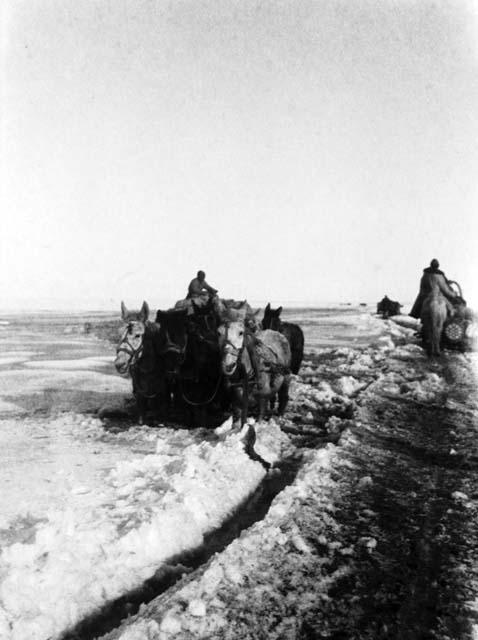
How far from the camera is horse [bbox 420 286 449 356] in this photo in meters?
14.3

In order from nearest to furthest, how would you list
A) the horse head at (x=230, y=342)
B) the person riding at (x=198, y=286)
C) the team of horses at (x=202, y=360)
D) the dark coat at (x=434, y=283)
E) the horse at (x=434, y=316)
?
the horse head at (x=230, y=342) < the team of horses at (x=202, y=360) < the person riding at (x=198, y=286) < the horse at (x=434, y=316) < the dark coat at (x=434, y=283)

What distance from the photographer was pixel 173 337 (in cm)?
837

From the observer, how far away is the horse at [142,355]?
7.38 metres

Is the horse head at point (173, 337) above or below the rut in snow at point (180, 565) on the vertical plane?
above

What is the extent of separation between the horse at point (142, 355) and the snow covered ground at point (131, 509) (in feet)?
2.65

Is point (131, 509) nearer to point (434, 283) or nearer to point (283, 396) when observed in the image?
point (283, 396)

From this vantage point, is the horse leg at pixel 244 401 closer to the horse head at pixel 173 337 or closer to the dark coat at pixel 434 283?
the horse head at pixel 173 337

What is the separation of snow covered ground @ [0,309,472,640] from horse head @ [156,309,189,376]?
1221 mm

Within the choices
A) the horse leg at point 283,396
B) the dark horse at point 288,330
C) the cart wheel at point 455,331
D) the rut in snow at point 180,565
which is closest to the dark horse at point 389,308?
the cart wheel at point 455,331

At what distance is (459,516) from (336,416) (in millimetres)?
3760

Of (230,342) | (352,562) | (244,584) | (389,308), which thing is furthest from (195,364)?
(389,308)

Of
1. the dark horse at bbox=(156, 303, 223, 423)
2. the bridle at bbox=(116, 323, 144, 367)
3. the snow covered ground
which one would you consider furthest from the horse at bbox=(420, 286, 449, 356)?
the bridle at bbox=(116, 323, 144, 367)

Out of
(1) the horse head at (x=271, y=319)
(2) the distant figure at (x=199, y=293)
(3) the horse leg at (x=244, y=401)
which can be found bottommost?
A: (3) the horse leg at (x=244, y=401)

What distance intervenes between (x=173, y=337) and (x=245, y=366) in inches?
71.5
